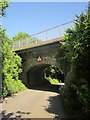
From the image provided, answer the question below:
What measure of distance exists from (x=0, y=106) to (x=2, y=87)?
309 cm

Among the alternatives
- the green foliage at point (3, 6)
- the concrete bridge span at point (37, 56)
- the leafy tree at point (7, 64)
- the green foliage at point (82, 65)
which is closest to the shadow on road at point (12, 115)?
Answer: the green foliage at point (82, 65)

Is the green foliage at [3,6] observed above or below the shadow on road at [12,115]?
above

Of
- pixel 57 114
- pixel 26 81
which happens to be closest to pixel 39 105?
pixel 57 114

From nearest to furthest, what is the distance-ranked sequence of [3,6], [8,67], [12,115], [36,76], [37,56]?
[12,115] < [3,6] < [8,67] < [37,56] < [36,76]

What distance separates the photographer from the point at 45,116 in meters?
10.3

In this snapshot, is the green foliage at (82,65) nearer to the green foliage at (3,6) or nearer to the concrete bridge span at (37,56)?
the green foliage at (3,6)

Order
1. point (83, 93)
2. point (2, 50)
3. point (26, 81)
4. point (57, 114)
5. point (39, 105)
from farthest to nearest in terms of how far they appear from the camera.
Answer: point (26, 81), point (2, 50), point (39, 105), point (57, 114), point (83, 93)

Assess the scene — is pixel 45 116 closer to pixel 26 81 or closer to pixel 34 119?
pixel 34 119

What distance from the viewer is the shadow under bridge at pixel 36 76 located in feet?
76.4

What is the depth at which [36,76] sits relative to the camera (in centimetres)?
2662

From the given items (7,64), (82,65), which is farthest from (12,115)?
(7,64)

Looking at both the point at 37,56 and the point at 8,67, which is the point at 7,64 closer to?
the point at 8,67

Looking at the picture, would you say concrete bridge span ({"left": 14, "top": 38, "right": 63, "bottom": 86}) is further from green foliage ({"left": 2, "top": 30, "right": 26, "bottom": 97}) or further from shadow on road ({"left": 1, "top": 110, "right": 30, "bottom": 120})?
shadow on road ({"left": 1, "top": 110, "right": 30, "bottom": 120})

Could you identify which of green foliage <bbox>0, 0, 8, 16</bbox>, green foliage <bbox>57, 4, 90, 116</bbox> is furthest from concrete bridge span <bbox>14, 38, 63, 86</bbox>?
green foliage <bbox>57, 4, 90, 116</bbox>
